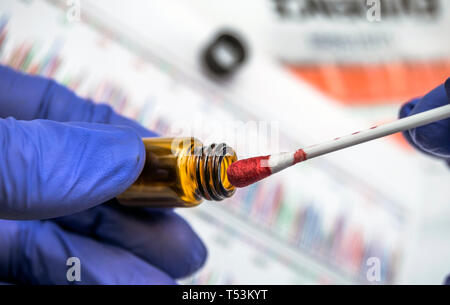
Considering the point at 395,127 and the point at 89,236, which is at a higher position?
the point at 395,127

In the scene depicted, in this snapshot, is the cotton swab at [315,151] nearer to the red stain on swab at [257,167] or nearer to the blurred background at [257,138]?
the red stain on swab at [257,167]

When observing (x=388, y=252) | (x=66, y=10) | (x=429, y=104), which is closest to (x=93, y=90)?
(x=66, y=10)

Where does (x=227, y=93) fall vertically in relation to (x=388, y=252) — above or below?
above

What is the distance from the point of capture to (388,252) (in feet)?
2.94

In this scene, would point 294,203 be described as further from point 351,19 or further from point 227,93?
point 351,19

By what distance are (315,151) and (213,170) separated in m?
0.11

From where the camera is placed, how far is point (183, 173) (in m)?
0.47

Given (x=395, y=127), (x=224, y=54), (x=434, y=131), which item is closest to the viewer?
(x=395, y=127)

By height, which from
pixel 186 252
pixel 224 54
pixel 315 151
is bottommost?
pixel 186 252

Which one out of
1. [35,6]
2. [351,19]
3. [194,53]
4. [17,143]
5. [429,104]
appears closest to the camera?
[17,143]

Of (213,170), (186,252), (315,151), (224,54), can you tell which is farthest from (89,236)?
(224,54)

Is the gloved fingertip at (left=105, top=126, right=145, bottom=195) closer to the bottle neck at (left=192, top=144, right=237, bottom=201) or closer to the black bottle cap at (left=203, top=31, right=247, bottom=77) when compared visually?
the bottle neck at (left=192, top=144, right=237, bottom=201)

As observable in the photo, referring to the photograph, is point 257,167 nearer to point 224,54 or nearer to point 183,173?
point 183,173

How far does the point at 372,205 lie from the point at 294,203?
19 centimetres
